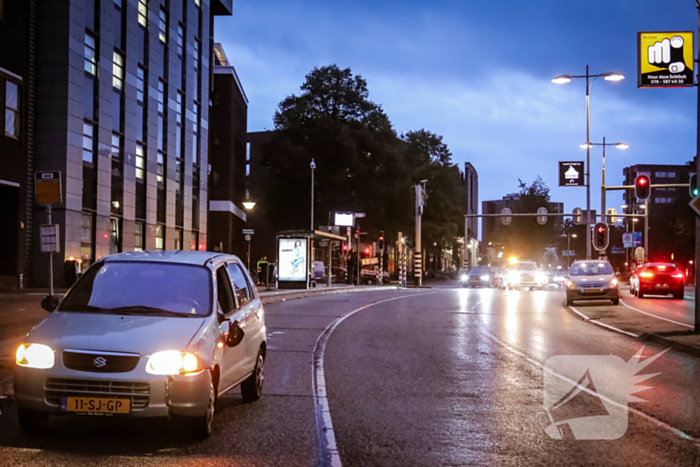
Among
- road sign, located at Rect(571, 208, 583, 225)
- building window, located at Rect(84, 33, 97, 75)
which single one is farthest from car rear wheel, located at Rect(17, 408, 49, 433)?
road sign, located at Rect(571, 208, 583, 225)

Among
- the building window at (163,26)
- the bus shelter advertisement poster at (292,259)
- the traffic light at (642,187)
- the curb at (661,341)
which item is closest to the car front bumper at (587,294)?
the traffic light at (642,187)

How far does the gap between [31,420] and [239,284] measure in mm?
2724

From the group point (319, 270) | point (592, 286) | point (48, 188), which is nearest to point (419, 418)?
point (48, 188)

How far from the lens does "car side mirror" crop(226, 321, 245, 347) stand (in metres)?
7.45

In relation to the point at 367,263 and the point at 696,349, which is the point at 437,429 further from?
the point at 367,263

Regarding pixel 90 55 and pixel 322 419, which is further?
pixel 90 55

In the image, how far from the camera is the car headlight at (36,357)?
21.3ft

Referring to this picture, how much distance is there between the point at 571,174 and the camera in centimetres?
4453

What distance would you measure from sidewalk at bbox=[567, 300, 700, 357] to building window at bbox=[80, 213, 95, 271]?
66.5 feet

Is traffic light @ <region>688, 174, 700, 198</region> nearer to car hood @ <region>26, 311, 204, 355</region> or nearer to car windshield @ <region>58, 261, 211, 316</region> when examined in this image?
car windshield @ <region>58, 261, 211, 316</region>

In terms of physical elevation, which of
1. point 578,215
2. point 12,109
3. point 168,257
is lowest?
point 168,257

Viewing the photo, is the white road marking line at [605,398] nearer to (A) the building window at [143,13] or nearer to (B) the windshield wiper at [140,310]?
(B) the windshield wiper at [140,310]

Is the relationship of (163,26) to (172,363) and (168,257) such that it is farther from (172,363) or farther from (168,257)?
(172,363)

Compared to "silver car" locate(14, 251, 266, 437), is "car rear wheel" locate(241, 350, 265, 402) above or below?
below
